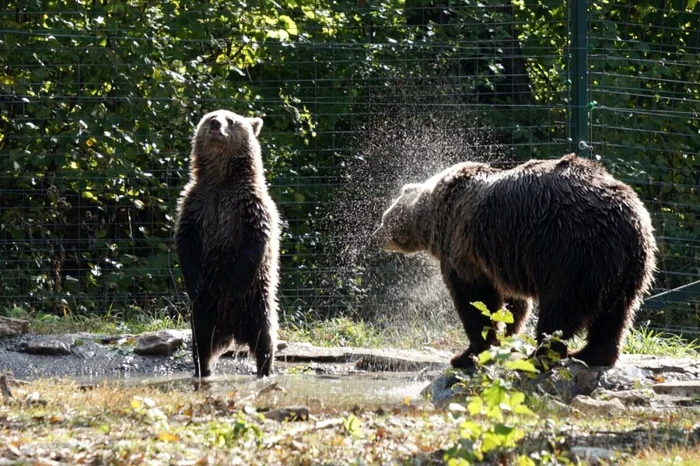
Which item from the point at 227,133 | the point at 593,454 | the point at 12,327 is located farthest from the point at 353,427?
the point at 12,327

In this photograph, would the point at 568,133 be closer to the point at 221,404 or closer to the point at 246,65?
the point at 246,65

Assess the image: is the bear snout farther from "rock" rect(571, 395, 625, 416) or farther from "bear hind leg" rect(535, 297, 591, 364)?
"rock" rect(571, 395, 625, 416)

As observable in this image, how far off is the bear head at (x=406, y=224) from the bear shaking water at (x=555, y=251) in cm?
78

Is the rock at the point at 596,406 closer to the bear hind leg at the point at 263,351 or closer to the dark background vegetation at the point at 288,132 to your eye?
the bear hind leg at the point at 263,351

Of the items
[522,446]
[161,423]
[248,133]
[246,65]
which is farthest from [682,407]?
[246,65]

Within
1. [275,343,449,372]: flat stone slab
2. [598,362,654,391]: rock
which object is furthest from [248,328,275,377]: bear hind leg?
[598,362,654,391]: rock

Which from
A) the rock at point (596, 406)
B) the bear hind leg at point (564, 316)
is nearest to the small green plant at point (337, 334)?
the bear hind leg at point (564, 316)

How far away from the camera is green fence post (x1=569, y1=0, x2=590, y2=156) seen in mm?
10648

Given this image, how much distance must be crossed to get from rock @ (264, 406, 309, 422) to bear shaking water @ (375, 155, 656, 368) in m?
2.01

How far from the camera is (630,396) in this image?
6.36 metres

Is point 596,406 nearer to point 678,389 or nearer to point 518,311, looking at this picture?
point 678,389

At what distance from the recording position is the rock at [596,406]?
571 cm

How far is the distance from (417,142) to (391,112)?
0.52 metres

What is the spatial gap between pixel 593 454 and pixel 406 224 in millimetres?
4759
